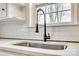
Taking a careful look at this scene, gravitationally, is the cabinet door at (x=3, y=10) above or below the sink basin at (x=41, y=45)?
above

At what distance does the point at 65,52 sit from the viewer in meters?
0.84

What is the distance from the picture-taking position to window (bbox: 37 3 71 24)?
41.1 inches

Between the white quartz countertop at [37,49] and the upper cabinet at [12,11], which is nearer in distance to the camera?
the white quartz countertop at [37,49]

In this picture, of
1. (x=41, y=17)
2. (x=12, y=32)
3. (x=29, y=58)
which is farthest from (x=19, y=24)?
(x=29, y=58)

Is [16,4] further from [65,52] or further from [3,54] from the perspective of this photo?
[65,52]

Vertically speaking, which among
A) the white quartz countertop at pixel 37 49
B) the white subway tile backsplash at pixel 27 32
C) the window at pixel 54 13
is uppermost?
the window at pixel 54 13

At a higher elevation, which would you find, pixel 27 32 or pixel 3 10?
pixel 3 10

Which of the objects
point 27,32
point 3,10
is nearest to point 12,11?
point 3,10

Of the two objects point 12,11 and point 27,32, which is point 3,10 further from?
point 27,32

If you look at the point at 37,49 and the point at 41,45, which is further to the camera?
the point at 41,45

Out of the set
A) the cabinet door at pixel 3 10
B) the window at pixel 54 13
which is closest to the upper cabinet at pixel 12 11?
the cabinet door at pixel 3 10

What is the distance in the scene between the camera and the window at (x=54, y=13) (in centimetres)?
104

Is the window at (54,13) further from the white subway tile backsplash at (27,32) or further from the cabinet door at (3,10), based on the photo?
the cabinet door at (3,10)

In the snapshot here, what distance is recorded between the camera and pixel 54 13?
3.50 ft
